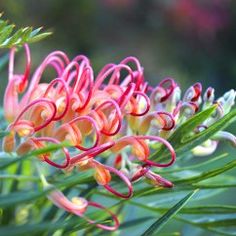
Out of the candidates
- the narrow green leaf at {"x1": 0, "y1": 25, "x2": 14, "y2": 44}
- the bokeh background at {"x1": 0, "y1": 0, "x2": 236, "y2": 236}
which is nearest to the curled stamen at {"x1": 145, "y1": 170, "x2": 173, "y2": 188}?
the narrow green leaf at {"x1": 0, "y1": 25, "x2": 14, "y2": 44}

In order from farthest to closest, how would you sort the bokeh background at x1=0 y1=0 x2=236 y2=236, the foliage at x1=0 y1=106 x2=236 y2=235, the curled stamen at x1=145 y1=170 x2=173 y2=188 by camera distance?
1. the bokeh background at x1=0 y1=0 x2=236 y2=236
2. the curled stamen at x1=145 y1=170 x2=173 y2=188
3. the foliage at x1=0 y1=106 x2=236 y2=235

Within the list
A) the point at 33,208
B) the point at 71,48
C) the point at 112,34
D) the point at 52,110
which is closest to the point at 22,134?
the point at 52,110

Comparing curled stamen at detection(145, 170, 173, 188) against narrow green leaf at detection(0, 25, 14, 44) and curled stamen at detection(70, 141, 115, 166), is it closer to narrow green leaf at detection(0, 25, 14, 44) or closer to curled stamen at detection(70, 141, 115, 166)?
curled stamen at detection(70, 141, 115, 166)

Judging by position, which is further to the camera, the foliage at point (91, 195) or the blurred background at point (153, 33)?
the blurred background at point (153, 33)

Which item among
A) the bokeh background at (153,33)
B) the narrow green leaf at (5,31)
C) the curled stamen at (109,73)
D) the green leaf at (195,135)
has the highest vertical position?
the narrow green leaf at (5,31)

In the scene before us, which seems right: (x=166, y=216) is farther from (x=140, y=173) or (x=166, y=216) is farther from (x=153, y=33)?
(x=153, y=33)

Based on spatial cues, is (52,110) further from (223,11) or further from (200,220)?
(223,11)

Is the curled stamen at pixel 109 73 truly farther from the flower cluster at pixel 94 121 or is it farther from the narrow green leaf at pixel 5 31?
the narrow green leaf at pixel 5 31

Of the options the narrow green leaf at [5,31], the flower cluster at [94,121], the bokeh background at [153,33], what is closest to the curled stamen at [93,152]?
the flower cluster at [94,121]

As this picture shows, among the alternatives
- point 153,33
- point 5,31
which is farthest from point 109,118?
point 153,33
